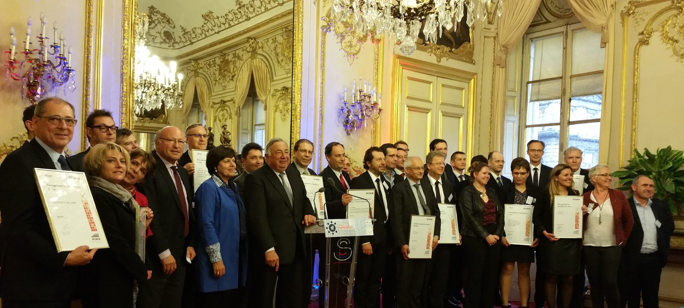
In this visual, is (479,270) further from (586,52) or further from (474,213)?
(586,52)

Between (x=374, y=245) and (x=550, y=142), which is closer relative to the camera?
(x=374, y=245)

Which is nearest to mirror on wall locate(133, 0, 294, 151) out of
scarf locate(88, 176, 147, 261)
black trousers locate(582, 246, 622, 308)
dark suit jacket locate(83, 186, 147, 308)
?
scarf locate(88, 176, 147, 261)

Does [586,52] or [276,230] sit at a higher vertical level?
[586,52]

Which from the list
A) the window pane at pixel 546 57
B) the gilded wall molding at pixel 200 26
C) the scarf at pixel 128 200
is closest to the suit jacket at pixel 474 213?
the scarf at pixel 128 200

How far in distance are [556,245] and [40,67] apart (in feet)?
15.0

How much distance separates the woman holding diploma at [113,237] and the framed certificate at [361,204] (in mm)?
1800

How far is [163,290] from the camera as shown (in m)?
3.11

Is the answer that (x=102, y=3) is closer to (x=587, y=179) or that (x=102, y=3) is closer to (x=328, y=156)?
(x=328, y=156)

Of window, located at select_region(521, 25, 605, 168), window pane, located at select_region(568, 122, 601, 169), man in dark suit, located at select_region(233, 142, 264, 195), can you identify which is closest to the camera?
man in dark suit, located at select_region(233, 142, 264, 195)

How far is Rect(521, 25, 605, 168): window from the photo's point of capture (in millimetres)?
7684

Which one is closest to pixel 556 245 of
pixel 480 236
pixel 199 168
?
pixel 480 236

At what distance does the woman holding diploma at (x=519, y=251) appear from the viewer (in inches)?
189

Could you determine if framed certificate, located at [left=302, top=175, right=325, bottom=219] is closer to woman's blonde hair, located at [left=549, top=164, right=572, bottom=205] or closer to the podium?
the podium

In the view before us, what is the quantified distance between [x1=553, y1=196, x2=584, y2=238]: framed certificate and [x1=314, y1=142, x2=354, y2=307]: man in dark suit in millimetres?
1815
